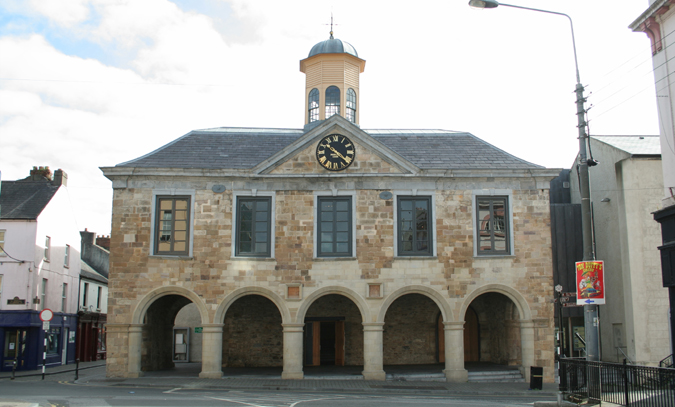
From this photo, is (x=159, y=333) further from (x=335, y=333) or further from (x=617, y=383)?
(x=617, y=383)

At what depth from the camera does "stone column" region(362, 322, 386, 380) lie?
71.1 ft

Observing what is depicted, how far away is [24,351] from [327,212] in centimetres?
1800

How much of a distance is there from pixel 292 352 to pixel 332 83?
12582mm

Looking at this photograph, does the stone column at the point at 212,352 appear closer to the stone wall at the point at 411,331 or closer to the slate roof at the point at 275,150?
the slate roof at the point at 275,150

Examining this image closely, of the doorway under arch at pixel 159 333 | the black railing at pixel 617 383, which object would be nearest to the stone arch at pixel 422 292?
the black railing at pixel 617 383

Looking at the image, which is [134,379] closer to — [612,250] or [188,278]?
[188,278]

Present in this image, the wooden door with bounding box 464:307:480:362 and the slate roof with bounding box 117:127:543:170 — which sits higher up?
the slate roof with bounding box 117:127:543:170

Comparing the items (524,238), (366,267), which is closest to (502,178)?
(524,238)

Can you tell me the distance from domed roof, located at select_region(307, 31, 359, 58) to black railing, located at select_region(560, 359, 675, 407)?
18.1 metres

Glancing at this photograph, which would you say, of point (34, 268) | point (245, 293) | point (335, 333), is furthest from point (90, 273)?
point (245, 293)

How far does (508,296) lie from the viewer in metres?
22.4

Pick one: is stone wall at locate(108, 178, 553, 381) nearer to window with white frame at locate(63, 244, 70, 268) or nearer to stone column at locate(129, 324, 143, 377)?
stone column at locate(129, 324, 143, 377)

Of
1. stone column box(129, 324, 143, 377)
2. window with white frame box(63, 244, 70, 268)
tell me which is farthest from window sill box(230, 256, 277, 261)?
window with white frame box(63, 244, 70, 268)

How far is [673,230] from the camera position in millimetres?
16719
